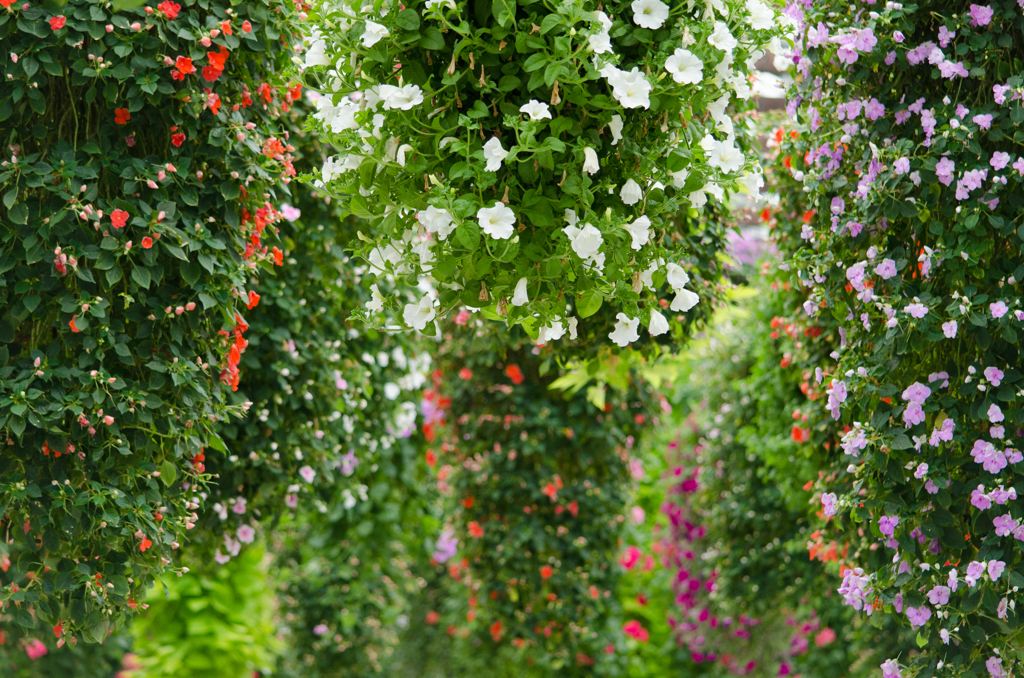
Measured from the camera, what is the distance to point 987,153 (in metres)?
1.76

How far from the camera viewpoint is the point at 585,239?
58.8 inches

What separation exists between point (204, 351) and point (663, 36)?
1240 millimetres

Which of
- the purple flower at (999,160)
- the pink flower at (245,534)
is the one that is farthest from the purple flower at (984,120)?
the pink flower at (245,534)

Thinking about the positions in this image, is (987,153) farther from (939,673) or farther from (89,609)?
(89,609)

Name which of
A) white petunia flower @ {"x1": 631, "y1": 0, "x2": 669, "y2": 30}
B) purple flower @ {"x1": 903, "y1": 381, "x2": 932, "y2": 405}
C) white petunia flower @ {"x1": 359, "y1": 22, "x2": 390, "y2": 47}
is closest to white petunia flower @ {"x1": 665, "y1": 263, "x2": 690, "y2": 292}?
white petunia flower @ {"x1": 631, "y1": 0, "x2": 669, "y2": 30}

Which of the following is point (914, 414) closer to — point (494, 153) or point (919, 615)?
point (919, 615)

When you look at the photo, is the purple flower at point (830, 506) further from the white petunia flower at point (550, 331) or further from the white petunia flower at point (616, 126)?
the white petunia flower at point (616, 126)

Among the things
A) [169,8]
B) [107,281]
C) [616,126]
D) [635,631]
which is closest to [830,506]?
[616,126]

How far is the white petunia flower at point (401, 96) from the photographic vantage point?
4.84ft

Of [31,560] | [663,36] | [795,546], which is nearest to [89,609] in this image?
[31,560]

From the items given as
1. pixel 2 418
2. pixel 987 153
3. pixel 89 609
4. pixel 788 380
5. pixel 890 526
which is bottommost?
pixel 89 609

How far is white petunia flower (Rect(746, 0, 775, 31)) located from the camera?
162cm

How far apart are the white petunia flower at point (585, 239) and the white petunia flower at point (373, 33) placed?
0.45 m

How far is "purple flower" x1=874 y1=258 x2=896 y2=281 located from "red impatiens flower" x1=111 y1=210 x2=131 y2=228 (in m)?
1.57
